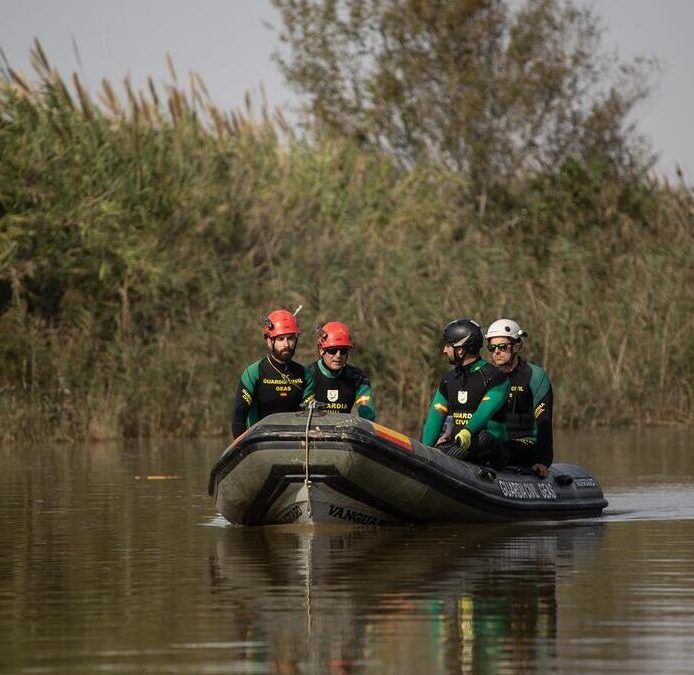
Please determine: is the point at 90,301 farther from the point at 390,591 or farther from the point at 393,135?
the point at 390,591

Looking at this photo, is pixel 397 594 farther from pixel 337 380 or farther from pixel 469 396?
pixel 337 380

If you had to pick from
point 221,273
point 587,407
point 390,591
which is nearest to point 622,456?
Answer: point 587,407

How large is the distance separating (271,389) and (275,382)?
6 cm

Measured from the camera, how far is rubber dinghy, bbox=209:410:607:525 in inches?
620

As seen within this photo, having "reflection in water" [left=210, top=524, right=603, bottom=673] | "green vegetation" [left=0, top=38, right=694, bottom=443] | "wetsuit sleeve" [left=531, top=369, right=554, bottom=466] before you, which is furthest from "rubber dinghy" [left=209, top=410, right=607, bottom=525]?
"green vegetation" [left=0, top=38, right=694, bottom=443]

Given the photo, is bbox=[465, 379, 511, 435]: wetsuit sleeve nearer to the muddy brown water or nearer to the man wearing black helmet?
the man wearing black helmet

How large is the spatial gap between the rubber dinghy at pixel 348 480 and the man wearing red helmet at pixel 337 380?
1.02 m

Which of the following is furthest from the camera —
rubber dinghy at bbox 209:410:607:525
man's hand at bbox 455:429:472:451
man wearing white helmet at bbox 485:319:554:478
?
man wearing white helmet at bbox 485:319:554:478

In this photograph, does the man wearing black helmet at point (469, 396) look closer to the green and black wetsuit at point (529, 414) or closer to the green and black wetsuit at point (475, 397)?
the green and black wetsuit at point (475, 397)

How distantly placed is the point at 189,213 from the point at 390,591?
19.2m

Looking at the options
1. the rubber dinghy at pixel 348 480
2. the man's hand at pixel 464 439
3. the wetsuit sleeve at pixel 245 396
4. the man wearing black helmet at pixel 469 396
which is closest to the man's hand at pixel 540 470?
the rubber dinghy at pixel 348 480

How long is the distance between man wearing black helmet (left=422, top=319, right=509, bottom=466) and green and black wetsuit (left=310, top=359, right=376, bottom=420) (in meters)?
0.57

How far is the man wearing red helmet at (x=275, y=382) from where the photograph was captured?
674 inches

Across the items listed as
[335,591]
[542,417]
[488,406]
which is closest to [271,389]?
[488,406]
